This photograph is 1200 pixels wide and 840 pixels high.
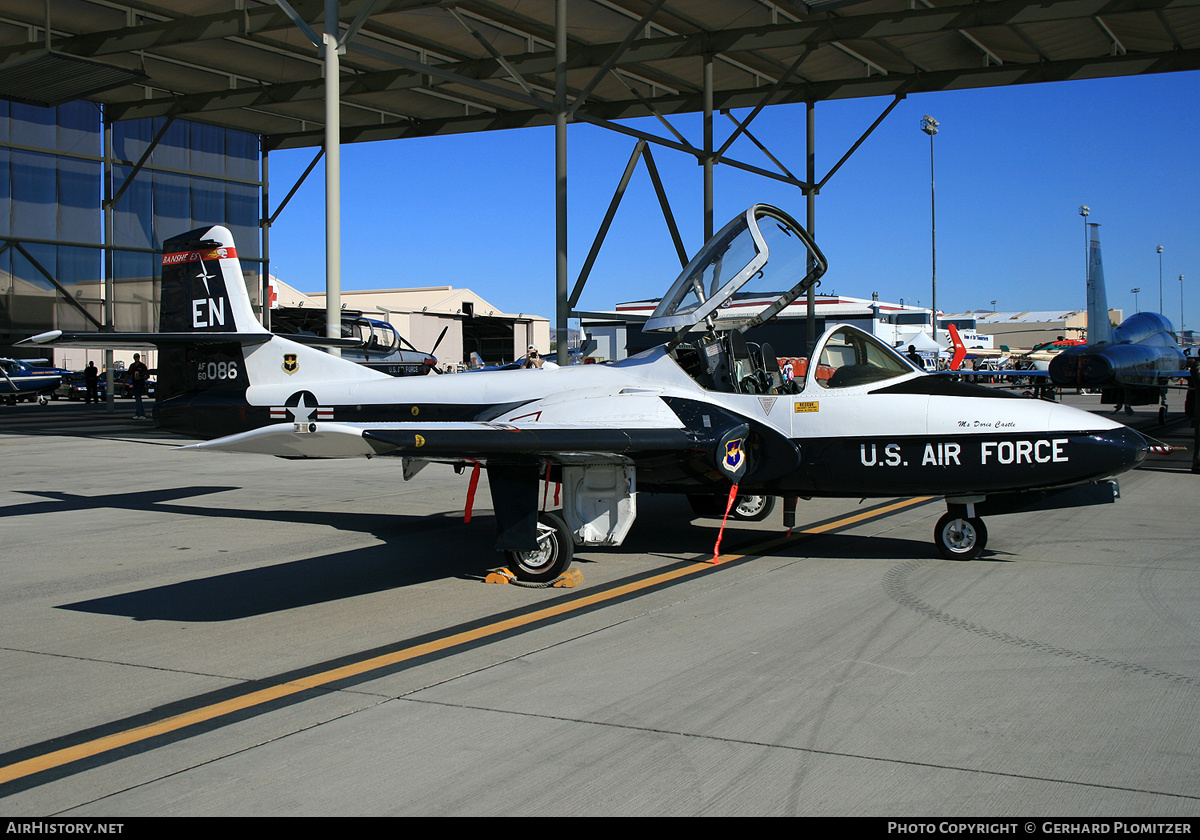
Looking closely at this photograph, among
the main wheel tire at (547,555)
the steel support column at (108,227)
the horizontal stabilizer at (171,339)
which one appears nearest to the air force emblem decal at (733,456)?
the main wheel tire at (547,555)

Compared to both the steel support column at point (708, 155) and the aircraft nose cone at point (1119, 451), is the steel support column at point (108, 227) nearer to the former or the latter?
the steel support column at point (708, 155)

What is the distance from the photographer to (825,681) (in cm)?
484

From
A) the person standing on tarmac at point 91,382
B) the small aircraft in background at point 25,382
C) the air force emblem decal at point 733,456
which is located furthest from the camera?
the small aircraft in background at point 25,382

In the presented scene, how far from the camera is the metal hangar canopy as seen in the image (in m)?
18.1

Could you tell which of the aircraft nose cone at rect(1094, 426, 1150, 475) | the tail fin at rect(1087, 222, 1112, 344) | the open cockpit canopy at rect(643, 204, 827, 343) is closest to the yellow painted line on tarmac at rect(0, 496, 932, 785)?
the open cockpit canopy at rect(643, 204, 827, 343)

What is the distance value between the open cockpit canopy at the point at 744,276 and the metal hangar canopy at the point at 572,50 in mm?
8531

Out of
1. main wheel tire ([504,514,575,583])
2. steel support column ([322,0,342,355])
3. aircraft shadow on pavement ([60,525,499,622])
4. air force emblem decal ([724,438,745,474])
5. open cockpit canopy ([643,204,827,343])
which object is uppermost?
steel support column ([322,0,342,355])

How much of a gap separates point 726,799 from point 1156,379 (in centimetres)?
2660

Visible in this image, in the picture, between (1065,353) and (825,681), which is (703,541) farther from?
(1065,353)

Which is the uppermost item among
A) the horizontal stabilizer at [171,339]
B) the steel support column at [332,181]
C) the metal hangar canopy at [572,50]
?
the metal hangar canopy at [572,50]

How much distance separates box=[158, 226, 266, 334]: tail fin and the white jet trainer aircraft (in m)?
1.81

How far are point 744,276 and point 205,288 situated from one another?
674 cm

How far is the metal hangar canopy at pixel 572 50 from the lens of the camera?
1814 centimetres

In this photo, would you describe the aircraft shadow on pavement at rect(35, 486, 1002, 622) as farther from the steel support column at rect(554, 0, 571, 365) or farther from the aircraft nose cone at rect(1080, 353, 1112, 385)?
the aircraft nose cone at rect(1080, 353, 1112, 385)
